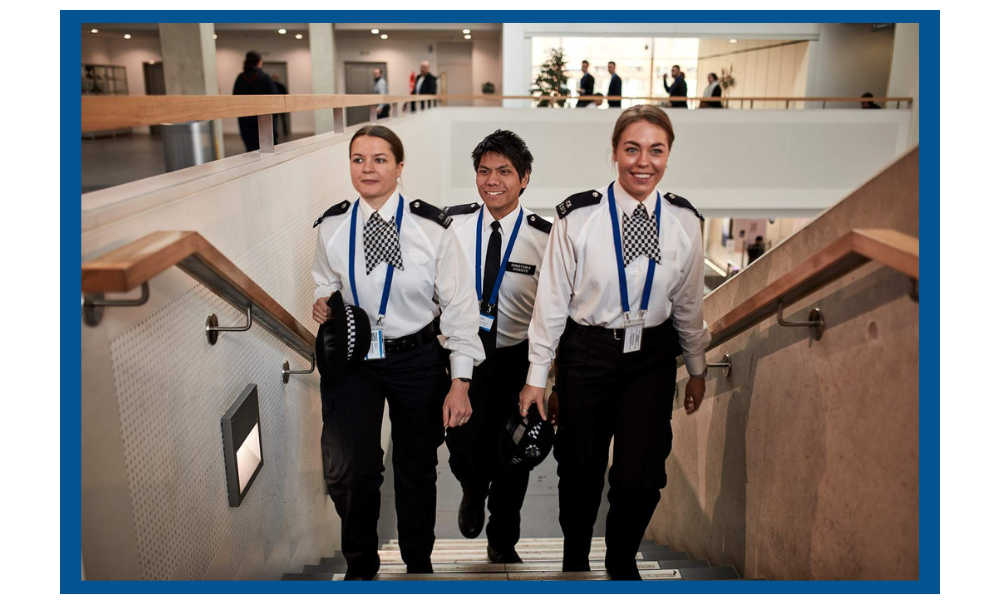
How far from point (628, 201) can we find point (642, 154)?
198 mm

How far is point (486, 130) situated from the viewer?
40.4 ft

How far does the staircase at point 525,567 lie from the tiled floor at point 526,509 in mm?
805

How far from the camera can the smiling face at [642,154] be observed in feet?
7.98

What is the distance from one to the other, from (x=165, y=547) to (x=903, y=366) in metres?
2.10

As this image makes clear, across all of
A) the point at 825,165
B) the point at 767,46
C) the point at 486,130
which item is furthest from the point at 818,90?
the point at 486,130

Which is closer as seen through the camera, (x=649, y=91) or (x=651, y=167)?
(x=651, y=167)

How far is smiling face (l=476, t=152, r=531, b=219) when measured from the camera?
9.97 ft

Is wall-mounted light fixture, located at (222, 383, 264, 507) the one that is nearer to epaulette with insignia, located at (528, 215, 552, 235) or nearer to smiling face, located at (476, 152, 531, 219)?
smiling face, located at (476, 152, 531, 219)

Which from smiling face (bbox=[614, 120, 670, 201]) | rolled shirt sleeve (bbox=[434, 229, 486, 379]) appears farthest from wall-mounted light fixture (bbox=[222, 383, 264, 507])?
smiling face (bbox=[614, 120, 670, 201])

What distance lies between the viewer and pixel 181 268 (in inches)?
77.6

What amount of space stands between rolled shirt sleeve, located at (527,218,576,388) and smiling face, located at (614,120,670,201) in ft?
0.96

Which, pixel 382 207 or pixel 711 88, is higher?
pixel 711 88
